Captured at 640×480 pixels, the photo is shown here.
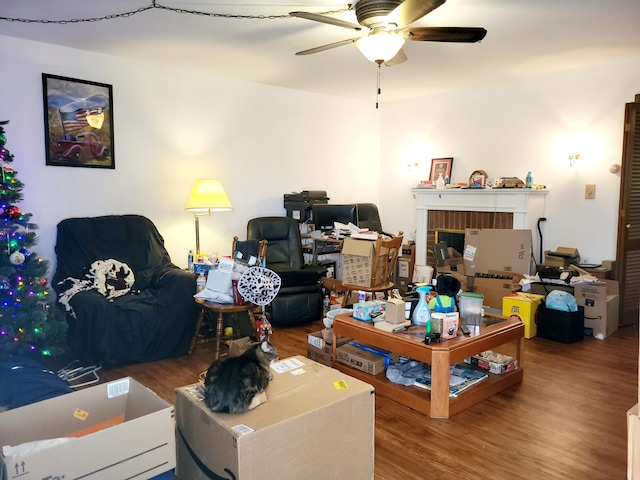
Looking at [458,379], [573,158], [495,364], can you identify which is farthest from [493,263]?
[458,379]

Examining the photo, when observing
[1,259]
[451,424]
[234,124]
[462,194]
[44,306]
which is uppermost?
[234,124]

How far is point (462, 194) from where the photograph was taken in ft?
17.4

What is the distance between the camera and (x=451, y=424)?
8.25 ft

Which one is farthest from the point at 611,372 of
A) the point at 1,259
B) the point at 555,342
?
the point at 1,259

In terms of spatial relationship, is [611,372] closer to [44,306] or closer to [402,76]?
[402,76]

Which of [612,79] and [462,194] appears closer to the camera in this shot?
[612,79]

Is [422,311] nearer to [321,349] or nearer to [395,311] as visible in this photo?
[395,311]

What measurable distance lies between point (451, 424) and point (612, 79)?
369cm

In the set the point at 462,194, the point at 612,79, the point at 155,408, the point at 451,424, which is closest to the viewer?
the point at 155,408

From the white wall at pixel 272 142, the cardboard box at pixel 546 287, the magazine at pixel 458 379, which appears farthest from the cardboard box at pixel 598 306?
the magazine at pixel 458 379

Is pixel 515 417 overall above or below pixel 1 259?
below

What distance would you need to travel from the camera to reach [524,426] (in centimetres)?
249

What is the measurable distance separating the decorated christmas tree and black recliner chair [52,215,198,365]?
0.60 feet

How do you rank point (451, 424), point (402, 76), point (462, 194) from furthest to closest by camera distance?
1. point (462, 194)
2. point (402, 76)
3. point (451, 424)
